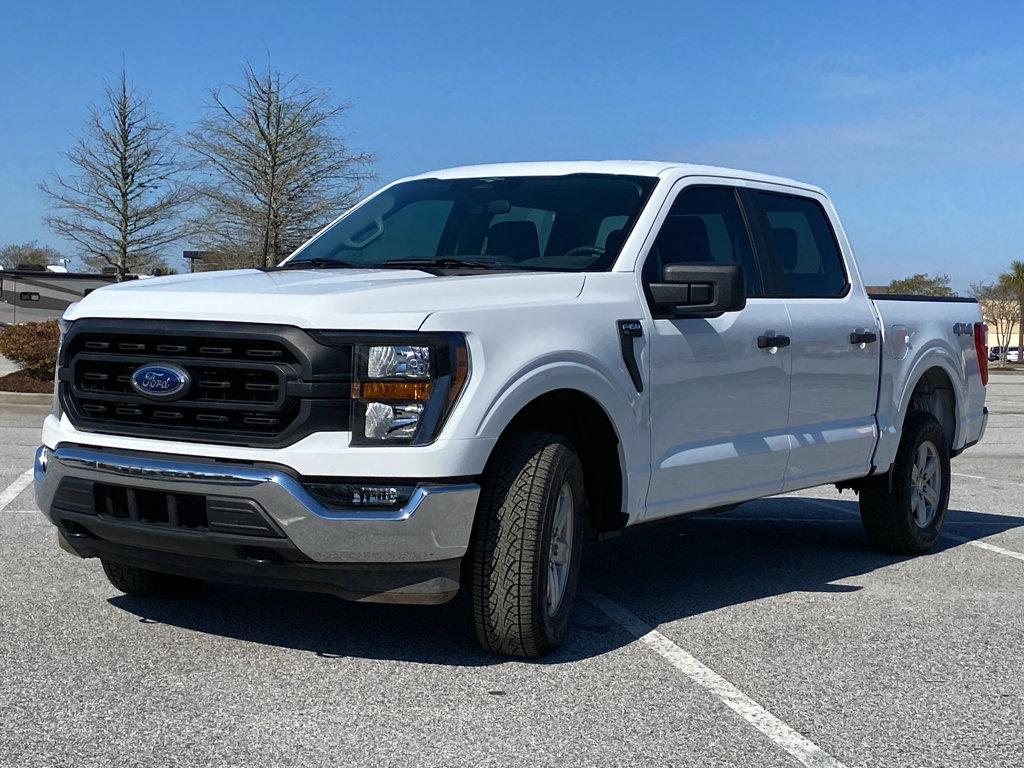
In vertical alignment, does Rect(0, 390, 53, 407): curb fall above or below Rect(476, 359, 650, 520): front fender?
below

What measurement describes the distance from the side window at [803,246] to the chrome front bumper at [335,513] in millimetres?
2768

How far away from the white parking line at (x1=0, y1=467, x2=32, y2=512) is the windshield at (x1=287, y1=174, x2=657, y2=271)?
11.5ft

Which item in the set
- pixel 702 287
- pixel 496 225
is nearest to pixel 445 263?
pixel 496 225

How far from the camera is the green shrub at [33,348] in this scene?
19.3 meters

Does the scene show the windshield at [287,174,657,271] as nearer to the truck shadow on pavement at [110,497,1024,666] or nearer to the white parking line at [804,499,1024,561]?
the truck shadow on pavement at [110,497,1024,666]

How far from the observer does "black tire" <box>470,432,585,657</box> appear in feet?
16.2

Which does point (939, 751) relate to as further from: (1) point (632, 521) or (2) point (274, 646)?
(2) point (274, 646)

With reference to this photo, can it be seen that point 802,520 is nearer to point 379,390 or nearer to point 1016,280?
point 379,390

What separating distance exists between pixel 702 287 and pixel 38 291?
40286 mm

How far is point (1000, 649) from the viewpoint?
556 cm

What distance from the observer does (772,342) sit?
21.0ft

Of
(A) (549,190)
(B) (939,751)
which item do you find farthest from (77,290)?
(B) (939,751)

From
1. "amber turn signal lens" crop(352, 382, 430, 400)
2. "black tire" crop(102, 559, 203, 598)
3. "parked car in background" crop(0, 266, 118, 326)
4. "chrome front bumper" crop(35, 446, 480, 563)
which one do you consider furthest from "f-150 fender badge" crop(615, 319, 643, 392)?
"parked car in background" crop(0, 266, 118, 326)

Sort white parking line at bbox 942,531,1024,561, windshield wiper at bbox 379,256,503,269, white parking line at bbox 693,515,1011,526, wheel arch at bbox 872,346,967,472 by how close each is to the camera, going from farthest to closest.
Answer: white parking line at bbox 693,515,1011,526 < white parking line at bbox 942,531,1024,561 < wheel arch at bbox 872,346,967,472 < windshield wiper at bbox 379,256,503,269
